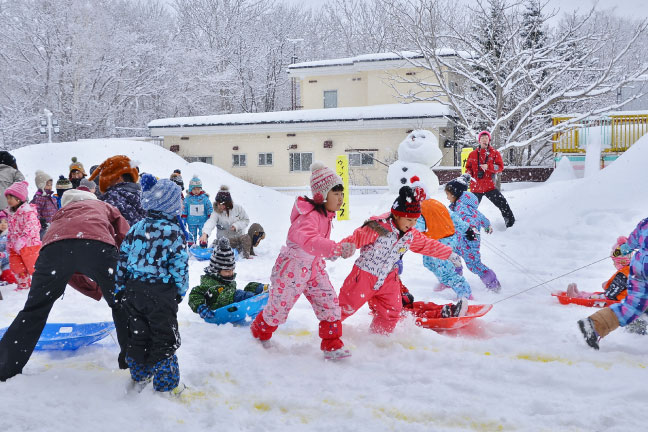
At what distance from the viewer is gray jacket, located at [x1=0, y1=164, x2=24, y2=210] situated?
7695mm

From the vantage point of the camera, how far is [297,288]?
4.10 m

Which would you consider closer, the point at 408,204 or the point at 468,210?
the point at 408,204

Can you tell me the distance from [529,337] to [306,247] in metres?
2.10

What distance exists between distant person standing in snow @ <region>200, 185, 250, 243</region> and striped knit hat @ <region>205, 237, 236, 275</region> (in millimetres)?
3938

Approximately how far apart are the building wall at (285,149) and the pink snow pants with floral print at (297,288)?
17573 millimetres

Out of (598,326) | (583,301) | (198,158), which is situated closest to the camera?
(598,326)

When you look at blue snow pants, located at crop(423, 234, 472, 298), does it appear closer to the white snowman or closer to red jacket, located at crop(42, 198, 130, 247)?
the white snowman

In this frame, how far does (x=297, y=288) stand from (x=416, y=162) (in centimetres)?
431

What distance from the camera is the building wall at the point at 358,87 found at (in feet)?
77.2

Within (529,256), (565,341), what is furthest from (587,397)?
(529,256)

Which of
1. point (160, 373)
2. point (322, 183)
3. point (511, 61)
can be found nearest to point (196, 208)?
point (322, 183)

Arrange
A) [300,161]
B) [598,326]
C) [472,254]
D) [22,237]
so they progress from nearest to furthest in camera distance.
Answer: [598,326], [472,254], [22,237], [300,161]

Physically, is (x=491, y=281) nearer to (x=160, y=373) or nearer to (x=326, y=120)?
(x=160, y=373)

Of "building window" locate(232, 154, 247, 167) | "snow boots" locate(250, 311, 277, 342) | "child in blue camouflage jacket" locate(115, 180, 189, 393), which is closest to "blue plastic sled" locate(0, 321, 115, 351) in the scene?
"child in blue camouflage jacket" locate(115, 180, 189, 393)
